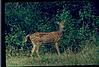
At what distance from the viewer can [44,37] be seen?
469 centimetres

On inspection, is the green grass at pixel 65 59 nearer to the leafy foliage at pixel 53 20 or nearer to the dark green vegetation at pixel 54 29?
the dark green vegetation at pixel 54 29

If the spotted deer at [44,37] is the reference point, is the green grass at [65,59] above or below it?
below

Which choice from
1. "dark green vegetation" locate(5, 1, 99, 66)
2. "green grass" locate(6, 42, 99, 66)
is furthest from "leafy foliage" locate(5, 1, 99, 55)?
"green grass" locate(6, 42, 99, 66)

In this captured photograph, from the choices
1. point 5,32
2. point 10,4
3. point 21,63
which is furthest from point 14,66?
point 10,4

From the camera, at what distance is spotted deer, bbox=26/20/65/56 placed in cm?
467

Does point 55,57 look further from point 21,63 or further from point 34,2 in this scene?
point 34,2

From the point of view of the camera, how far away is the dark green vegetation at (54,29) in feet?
15.3

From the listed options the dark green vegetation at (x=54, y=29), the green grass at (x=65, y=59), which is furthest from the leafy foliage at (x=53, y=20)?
the green grass at (x=65, y=59)

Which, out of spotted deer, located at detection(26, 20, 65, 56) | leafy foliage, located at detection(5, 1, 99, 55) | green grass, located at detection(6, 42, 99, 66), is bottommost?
green grass, located at detection(6, 42, 99, 66)

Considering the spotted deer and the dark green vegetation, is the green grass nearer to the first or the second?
the dark green vegetation

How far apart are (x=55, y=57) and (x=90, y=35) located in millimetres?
576

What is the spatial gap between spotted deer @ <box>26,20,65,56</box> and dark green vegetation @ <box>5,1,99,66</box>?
0.17 ft

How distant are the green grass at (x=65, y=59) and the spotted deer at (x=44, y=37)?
0.11m

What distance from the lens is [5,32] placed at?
469cm
